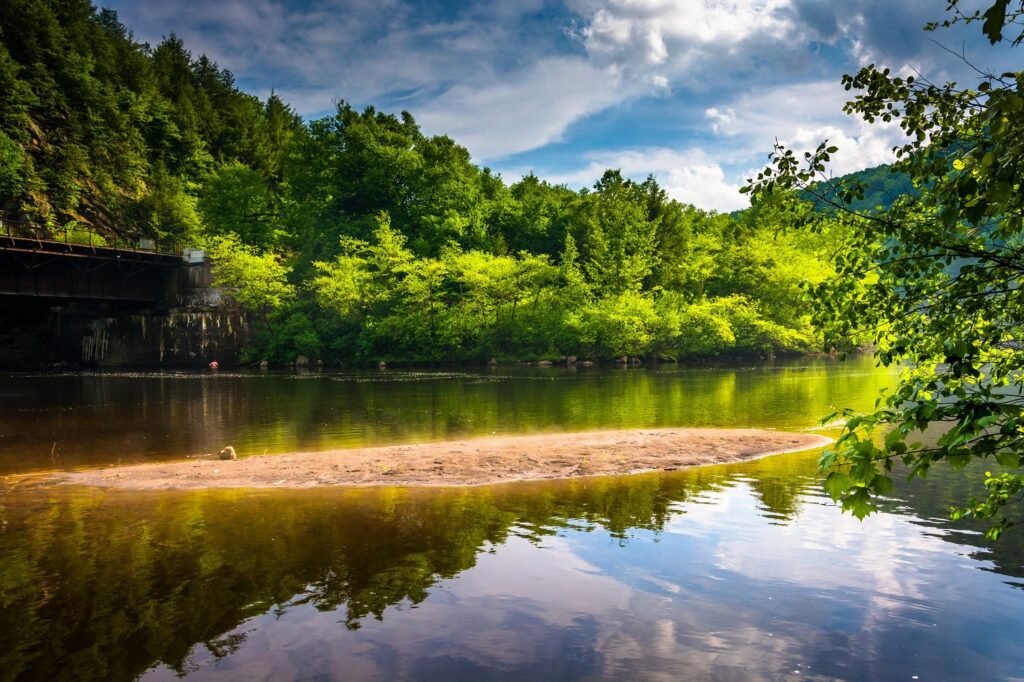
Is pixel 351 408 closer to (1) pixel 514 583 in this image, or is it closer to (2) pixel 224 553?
(2) pixel 224 553

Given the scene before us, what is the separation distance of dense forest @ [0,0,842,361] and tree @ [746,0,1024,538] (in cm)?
6673

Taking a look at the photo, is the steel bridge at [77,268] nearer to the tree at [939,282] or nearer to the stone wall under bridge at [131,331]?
the stone wall under bridge at [131,331]

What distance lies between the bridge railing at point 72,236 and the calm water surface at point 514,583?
49.2 meters

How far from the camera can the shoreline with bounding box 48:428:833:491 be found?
18.4 metres

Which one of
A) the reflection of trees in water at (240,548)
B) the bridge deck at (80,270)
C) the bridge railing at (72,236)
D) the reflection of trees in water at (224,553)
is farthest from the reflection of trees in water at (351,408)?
the bridge railing at (72,236)

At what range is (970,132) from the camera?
5543 mm

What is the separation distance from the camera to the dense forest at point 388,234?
76.5 m

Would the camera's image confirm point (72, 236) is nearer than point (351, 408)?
No

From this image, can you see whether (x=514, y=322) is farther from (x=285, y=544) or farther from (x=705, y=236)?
Result: (x=285, y=544)

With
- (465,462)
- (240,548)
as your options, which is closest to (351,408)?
(465,462)

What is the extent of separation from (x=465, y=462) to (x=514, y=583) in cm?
962

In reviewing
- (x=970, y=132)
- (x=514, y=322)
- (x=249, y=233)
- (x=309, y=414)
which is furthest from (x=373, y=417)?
(x=249, y=233)

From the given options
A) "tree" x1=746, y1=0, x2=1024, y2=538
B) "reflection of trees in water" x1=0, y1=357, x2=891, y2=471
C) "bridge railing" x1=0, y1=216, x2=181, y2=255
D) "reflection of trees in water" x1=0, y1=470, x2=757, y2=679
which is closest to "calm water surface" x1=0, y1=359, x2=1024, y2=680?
"reflection of trees in water" x1=0, y1=470, x2=757, y2=679

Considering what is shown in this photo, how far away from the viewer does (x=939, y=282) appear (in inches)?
224
